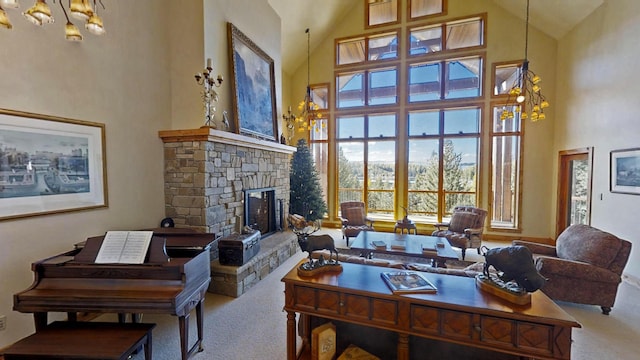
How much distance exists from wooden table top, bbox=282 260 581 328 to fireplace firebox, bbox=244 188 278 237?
9.36ft

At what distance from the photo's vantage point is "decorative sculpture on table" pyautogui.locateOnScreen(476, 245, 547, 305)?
1572mm

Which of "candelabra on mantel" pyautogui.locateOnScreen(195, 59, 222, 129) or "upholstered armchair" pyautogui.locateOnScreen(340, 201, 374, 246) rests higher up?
"candelabra on mantel" pyautogui.locateOnScreen(195, 59, 222, 129)

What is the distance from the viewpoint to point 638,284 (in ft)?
12.5

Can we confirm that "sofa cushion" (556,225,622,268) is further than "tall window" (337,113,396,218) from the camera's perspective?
No

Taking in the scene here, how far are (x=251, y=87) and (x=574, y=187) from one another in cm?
687

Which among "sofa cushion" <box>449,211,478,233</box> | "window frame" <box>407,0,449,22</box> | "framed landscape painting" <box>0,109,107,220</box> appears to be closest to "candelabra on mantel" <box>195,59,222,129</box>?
"framed landscape painting" <box>0,109,107,220</box>

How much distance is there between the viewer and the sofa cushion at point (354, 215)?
6379 mm

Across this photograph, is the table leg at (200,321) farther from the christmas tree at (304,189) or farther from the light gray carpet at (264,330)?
the christmas tree at (304,189)

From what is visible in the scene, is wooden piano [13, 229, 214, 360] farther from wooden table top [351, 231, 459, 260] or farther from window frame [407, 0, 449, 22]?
window frame [407, 0, 449, 22]

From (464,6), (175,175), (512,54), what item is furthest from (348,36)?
(175,175)

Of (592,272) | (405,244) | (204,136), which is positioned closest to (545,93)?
(592,272)

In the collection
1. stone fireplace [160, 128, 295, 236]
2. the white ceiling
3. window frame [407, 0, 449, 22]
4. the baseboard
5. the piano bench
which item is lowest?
the baseboard

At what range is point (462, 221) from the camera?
5559mm

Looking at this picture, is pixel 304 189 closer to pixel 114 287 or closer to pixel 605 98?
pixel 114 287
